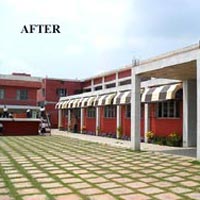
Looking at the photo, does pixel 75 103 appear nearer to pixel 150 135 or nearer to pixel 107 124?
pixel 107 124

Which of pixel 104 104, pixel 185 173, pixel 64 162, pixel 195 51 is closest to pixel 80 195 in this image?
pixel 185 173

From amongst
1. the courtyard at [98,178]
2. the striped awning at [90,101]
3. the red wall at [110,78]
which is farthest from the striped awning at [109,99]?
the courtyard at [98,178]

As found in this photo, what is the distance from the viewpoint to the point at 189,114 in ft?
58.4

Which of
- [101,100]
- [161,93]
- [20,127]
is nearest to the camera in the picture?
[161,93]

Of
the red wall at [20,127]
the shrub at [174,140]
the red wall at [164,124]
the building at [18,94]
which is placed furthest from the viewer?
the building at [18,94]

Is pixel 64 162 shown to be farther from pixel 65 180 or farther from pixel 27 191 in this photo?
pixel 27 191

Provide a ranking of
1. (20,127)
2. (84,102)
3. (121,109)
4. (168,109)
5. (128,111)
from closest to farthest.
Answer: (168,109)
(128,111)
(121,109)
(20,127)
(84,102)

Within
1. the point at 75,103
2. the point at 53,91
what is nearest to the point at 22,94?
the point at 53,91

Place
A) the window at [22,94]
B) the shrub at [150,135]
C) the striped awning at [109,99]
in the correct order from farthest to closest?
1. the window at [22,94]
2. the striped awning at [109,99]
3. the shrub at [150,135]

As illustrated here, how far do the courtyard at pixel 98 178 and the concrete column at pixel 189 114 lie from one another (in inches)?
221

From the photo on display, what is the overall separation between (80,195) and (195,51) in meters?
7.23

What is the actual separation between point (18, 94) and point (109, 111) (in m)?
18.3

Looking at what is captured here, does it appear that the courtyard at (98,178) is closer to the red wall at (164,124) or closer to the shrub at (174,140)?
the shrub at (174,140)

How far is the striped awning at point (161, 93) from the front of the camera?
18.2m
